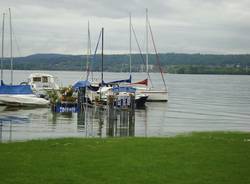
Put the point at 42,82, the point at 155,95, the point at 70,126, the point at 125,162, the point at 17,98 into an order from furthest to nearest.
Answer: the point at 155,95
the point at 42,82
the point at 17,98
the point at 70,126
the point at 125,162

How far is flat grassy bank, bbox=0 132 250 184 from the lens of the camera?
37.0ft

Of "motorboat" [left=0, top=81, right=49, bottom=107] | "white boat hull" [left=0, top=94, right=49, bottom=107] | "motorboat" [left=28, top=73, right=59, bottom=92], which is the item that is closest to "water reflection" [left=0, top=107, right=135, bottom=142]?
"white boat hull" [left=0, top=94, right=49, bottom=107]

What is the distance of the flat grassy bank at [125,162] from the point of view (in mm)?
11281

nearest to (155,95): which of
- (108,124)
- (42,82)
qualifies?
(42,82)

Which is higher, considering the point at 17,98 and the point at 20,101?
the point at 17,98

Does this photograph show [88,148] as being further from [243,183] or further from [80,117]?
[80,117]

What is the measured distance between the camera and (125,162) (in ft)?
43.5

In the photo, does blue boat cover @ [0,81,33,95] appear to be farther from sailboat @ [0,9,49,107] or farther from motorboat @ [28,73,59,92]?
motorboat @ [28,73,59,92]

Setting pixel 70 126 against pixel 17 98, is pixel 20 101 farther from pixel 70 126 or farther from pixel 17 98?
pixel 70 126

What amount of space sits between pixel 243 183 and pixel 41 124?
24.6m

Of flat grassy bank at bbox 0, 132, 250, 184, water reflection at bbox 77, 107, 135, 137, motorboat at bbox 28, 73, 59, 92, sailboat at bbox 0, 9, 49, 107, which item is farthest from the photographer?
motorboat at bbox 28, 73, 59, 92

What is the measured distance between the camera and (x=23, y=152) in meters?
15.0

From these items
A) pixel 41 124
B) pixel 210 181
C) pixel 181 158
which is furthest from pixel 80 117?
pixel 210 181

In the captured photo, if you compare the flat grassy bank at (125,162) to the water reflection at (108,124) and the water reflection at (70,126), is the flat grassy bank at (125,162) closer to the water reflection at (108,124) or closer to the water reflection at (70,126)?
the water reflection at (70,126)
